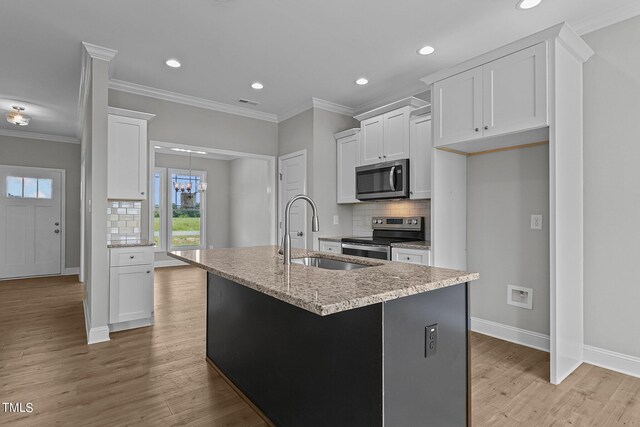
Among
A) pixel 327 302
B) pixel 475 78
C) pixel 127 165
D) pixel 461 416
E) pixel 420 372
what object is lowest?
pixel 461 416

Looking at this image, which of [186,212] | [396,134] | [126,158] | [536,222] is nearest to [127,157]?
[126,158]

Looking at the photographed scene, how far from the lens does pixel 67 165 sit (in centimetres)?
684

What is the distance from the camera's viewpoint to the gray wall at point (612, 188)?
99.3 inches

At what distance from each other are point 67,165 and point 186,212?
2.48 meters

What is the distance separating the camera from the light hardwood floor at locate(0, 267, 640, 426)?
201cm

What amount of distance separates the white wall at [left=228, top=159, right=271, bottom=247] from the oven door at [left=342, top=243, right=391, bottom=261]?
145 inches

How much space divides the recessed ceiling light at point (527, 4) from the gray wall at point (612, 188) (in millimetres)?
631

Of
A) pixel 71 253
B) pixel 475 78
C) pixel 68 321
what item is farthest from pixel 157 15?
pixel 71 253

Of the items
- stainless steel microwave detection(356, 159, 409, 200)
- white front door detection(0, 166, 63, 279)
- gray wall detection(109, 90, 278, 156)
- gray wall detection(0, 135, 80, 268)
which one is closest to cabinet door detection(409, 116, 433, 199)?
stainless steel microwave detection(356, 159, 409, 200)

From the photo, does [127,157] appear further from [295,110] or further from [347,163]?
[347,163]

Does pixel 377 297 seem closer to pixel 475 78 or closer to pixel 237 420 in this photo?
pixel 237 420

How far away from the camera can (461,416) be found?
5.29 ft

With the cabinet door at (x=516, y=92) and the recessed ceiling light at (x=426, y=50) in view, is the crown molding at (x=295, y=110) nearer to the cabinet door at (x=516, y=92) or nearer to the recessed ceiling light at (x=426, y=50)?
the recessed ceiling light at (x=426, y=50)

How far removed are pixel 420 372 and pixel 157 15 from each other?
3.03 meters
